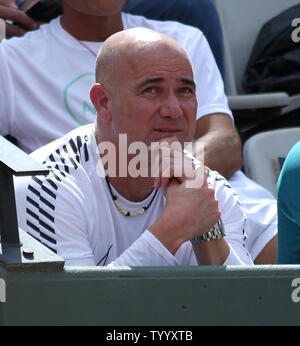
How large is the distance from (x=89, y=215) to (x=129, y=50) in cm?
45

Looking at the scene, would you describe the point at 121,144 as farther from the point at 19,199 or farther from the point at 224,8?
the point at 224,8

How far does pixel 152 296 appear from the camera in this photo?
166 cm

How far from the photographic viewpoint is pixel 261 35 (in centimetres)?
382

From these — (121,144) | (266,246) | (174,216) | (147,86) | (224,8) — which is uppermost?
(224,8)

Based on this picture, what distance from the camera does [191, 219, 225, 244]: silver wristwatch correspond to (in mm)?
2131

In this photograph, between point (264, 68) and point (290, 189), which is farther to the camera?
point (264, 68)

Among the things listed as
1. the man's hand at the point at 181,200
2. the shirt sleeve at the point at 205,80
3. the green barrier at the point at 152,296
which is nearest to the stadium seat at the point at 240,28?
the shirt sleeve at the point at 205,80

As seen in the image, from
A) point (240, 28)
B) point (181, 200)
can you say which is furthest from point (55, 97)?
point (240, 28)

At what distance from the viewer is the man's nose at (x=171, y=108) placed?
2.20 m

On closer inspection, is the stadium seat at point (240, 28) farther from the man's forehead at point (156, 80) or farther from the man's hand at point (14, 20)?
the man's forehead at point (156, 80)

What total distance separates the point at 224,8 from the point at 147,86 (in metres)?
A: 1.76

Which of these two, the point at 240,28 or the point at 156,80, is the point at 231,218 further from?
the point at 240,28
